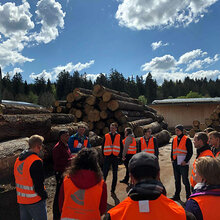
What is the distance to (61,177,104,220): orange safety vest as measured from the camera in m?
2.04

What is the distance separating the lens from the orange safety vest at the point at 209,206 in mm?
1636

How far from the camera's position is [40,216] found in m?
2.72

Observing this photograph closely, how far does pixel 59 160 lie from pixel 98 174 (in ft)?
6.77

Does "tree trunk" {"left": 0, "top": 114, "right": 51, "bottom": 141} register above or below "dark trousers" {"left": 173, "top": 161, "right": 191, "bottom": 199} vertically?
above

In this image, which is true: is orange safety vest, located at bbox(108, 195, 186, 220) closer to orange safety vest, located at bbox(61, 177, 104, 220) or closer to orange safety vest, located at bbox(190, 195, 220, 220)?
orange safety vest, located at bbox(190, 195, 220, 220)

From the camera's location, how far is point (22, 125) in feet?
19.1

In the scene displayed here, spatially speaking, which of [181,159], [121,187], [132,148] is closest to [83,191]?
[181,159]

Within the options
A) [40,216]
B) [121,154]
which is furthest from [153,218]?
[121,154]

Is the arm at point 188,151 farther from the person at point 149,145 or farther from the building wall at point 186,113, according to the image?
the building wall at point 186,113

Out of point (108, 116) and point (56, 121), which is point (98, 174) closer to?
point (56, 121)

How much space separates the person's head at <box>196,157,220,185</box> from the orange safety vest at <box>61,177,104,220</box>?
3.63 ft

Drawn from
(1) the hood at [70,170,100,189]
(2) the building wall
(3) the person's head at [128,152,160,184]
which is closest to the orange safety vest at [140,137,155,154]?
(1) the hood at [70,170,100,189]

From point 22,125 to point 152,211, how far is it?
5390 millimetres

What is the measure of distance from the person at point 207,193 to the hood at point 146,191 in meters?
0.55
